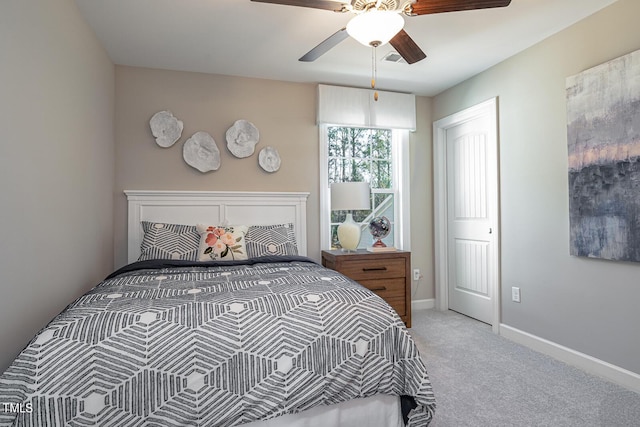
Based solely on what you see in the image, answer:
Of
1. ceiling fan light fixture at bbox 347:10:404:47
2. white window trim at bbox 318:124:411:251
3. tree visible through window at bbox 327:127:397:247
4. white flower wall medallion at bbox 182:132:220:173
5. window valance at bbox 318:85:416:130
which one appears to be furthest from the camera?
white window trim at bbox 318:124:411:251

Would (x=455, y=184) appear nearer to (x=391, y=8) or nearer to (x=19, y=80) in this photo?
(x=391, y=8)

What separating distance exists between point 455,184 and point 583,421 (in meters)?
2.48

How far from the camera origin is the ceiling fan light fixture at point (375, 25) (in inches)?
67.3

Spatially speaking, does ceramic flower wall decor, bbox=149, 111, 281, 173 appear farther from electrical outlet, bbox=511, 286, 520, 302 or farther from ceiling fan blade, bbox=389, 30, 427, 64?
electrical outlet, bbox=511, 286, 520, 302

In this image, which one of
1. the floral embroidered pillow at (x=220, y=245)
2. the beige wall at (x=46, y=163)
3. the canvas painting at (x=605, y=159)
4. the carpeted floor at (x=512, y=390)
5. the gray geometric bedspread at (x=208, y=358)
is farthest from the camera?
the floral embroidered pillow at (x=220, y=245)

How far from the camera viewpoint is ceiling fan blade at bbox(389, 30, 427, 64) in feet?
6.70

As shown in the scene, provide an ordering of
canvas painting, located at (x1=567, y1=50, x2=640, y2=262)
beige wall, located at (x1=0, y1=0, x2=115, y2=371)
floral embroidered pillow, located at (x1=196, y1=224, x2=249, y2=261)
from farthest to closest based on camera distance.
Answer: floral embroidered pillow, located at (x1=196, y1=224, x2=249, y2=261) < canvas painting, located at (x1=567, y1=50, x2=640, y2=262) < beige wall, located at (x1=0, y1=0, x2=115, y2=371)

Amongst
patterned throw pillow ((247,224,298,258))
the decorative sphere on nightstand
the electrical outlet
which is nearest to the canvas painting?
the electrical outlet

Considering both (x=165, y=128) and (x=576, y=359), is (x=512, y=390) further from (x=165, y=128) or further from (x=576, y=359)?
(x=165, y=128)

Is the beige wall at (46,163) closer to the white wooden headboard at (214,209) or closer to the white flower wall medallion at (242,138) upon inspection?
the white wooden headboard at (214,209)

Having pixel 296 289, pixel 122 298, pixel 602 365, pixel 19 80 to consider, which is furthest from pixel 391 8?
pixel 602 365

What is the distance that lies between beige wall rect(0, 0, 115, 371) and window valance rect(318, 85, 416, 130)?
6.52ft

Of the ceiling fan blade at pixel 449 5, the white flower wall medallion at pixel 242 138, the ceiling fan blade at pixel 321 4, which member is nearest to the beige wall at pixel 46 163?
the white flower wall medallion at pixel 242 138

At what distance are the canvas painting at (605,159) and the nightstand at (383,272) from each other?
1353mm
